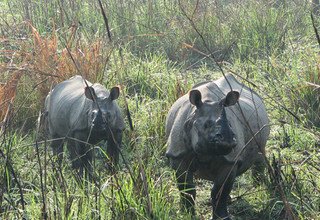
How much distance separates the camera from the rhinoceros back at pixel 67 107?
20.5 feet

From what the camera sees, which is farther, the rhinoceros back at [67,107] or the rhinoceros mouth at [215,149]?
the rhinoceros back at [67,107]

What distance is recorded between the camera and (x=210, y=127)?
15.3 feet

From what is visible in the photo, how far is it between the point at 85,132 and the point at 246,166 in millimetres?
1555

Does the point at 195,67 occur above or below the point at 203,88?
below

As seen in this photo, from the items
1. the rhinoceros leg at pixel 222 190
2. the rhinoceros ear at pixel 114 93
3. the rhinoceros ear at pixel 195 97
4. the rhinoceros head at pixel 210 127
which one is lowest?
the rhinoceros leg at pixel 222 190

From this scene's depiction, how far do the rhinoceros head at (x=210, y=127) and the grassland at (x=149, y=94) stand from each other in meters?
0.30

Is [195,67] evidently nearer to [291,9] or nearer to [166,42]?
[166,42]

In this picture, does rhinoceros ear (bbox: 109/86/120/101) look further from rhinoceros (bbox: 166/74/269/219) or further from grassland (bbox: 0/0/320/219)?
rhinoceros (bbox: 166/74/269/219)

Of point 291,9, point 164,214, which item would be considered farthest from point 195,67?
point 164,214

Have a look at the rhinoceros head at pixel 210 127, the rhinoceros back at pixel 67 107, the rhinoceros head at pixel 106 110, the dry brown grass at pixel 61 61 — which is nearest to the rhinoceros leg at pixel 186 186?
the rhinoceros head at pixel 210 127

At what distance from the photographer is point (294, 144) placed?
6391 mm

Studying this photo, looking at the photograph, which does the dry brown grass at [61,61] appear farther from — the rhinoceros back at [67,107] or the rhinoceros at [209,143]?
the rhinoceros at [209,143]

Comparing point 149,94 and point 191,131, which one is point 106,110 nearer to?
point 191,131

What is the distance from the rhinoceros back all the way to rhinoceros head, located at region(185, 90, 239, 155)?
155cm
